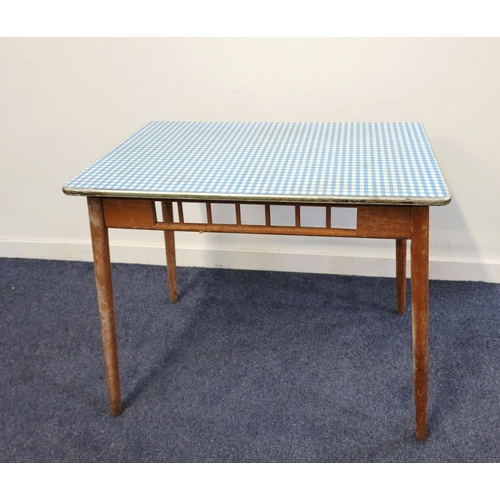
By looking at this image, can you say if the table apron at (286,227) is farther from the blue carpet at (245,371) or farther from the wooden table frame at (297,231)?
the blue carpet at (245,371)

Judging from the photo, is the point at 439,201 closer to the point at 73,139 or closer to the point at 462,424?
the point at 462,424

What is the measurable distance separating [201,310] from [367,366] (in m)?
0.55

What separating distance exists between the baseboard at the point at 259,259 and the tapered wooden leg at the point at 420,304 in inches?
28.3

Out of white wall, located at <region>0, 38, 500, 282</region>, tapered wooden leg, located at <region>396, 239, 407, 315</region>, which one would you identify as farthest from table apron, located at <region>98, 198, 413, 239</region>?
white wall, located at <region>0, 38, 500, 282</region>

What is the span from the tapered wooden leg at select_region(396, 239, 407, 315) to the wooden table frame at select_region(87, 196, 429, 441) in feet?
1.41

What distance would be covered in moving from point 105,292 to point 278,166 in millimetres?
480

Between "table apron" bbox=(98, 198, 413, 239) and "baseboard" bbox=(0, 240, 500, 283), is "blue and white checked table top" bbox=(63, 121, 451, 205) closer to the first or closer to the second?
"table apron" bbox=(98, 198, 413, 239)

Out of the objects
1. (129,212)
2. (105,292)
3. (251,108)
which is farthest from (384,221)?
(251,108)

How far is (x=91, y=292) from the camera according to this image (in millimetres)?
1971

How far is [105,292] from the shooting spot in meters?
1.32

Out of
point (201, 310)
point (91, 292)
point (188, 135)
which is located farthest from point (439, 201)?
point (91, 292)

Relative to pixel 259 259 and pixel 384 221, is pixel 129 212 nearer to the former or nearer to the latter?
pixel 384 221

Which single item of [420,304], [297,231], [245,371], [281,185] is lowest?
[245,371]

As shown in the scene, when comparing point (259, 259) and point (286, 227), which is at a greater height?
point (286, 227)
